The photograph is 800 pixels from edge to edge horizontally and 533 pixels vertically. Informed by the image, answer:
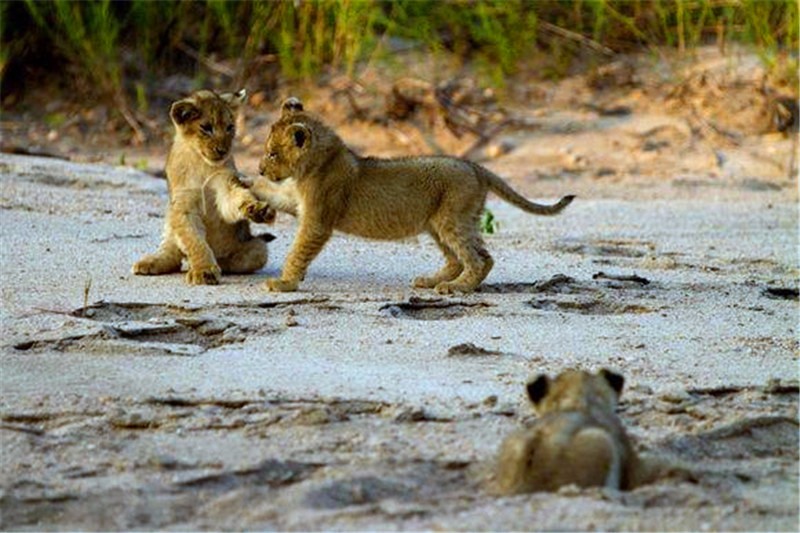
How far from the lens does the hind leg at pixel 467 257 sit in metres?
7.86

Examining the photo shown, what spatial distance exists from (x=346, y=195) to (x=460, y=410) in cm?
283

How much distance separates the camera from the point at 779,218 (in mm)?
10766

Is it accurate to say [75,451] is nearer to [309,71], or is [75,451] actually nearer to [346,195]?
[346,195]

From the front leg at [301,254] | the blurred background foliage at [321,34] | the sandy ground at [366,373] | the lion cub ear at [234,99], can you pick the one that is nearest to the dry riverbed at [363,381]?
the sandy ground at [366,373]

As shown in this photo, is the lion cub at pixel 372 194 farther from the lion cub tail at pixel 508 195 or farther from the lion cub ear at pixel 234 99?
the lion cub ear at pixel 234 99

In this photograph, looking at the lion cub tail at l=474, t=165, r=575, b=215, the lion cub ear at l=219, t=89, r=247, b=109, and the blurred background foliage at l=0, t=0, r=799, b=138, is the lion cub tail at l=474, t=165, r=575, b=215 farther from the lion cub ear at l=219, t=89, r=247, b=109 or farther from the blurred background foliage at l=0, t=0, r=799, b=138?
the blurred background foliage at l=0, t=0, r=799, b=138

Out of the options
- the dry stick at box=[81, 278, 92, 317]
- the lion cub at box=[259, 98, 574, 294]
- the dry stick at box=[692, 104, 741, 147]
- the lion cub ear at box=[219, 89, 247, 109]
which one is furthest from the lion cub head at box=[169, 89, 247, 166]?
the dry stick at box=[692, 104, 741, 147]

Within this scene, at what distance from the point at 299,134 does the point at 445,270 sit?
0.96 metres

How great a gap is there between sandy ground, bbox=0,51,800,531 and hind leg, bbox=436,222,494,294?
0.48 ft

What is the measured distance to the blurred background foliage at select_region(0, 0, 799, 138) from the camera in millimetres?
13391

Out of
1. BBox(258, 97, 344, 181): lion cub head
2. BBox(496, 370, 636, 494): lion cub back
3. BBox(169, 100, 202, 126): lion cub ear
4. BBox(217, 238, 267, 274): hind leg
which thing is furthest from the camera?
BBox(217, 238, 267, 274): hind leg

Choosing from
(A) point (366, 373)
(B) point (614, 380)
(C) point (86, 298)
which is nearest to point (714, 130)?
(C) point (86, 298)

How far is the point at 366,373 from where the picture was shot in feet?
19.4

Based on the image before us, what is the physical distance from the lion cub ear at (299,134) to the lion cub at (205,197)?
335 millimetres
